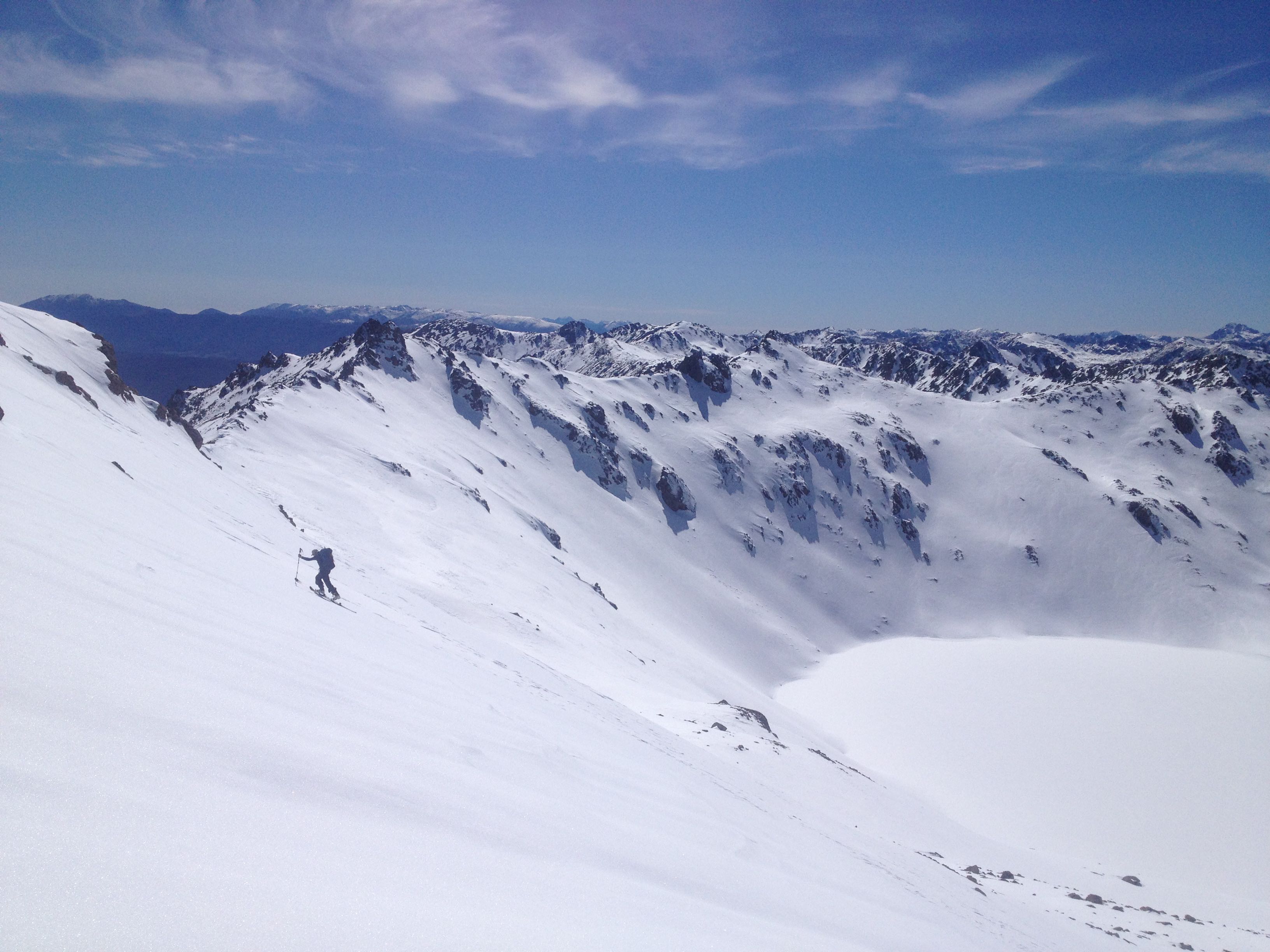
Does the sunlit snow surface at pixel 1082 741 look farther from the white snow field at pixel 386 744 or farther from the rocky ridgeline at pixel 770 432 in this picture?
the rocky ridgeline at pixel 770 432

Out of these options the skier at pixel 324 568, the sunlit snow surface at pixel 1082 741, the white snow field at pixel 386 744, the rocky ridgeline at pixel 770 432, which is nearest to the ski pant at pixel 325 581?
the skier at pixel 324 568

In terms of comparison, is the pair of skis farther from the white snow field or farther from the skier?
the white snow field

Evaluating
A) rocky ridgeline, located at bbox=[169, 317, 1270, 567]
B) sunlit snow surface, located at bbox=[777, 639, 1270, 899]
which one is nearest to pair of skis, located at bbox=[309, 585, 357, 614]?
rocky ridgeline, located at bbox=[169, 317, 1270, 567]

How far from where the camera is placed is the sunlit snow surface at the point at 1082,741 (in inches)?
1704

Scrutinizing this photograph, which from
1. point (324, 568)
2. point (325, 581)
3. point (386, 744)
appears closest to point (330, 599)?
point (325, 581)

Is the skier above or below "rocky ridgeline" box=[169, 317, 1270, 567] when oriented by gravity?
below

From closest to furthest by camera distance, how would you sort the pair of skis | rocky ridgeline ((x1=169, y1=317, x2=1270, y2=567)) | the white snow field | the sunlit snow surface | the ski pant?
the white snow field → the pair of skis → the ski pant → the sunlit snow surface → rocky ridgeline ((x1=169, y1=317, x2=1270, y2=567))

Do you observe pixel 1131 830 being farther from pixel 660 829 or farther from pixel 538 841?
pixel 538 841

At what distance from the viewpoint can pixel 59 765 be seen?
165 inches

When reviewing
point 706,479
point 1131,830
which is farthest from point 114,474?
point 706,479

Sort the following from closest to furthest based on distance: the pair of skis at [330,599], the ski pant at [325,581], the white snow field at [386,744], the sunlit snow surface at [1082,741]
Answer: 1. the white snow field at [386,744]
2. the pair of skis at [330,599]
3. the ski pant at [325,581]
4. the sunlit snow surface at [1082,741]

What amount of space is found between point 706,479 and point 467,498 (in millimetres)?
60060

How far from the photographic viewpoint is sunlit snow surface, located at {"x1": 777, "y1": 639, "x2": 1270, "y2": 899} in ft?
142

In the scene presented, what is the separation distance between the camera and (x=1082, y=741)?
2283 inches
